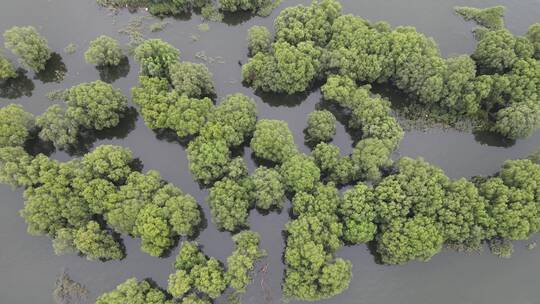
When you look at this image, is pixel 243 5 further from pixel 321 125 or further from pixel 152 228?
pixel 152 228

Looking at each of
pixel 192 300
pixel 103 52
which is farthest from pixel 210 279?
pixel 103 52

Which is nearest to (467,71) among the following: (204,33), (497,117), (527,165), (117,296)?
(497,117)

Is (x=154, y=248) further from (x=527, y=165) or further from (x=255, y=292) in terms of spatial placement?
(x=527, y=165)

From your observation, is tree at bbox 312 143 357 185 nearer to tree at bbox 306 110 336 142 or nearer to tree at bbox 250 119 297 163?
tree at bbox 250 119 297 163

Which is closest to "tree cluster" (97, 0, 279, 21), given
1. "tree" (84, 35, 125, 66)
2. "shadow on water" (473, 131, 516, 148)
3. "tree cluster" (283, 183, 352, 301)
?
"tree" (84, 35, 125, 66)

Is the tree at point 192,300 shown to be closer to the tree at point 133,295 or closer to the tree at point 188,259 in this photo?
the tree at point 133,295

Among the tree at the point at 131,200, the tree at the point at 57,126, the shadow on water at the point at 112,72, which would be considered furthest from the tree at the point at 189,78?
the tree at the point at 57,126
